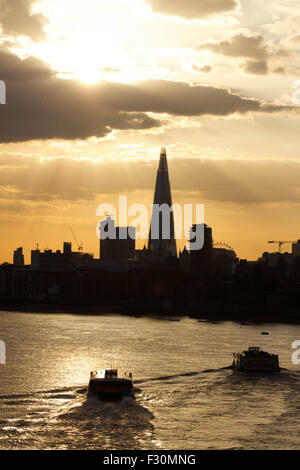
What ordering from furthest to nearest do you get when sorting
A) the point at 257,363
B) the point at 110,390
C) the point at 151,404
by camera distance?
1. the point at 257,363
2. the point at 110,390
3. the point at 151,404

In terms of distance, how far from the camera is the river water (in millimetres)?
48531

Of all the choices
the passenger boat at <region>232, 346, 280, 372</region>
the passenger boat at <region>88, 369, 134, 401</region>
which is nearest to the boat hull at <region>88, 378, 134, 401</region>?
the passenger boat at <region>88, 369, 134, 401</region>

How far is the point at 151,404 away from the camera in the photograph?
196 ft

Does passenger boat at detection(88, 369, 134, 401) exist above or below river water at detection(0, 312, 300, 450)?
above

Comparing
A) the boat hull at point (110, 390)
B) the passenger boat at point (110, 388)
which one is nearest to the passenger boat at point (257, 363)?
the passenger boat at point (110, 388)

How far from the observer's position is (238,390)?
6788 centimetres

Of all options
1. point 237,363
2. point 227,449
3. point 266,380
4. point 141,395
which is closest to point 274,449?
point 227,449

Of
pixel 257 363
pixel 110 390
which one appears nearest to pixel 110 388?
pixel 110 390

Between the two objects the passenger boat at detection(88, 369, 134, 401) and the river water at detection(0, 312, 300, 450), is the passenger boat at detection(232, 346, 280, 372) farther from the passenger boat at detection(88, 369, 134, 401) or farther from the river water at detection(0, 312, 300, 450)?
the passenger boat at detection(88, 369, 134, 401)

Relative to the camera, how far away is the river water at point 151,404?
48.5m

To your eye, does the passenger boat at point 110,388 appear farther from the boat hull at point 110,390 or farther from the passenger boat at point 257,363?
the passenger boat at point 257,363

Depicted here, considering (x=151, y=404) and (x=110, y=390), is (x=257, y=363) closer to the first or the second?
(x=151, y=404)

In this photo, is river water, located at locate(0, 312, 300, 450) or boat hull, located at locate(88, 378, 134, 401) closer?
river water, located at locate(0, 312, 300, 450)

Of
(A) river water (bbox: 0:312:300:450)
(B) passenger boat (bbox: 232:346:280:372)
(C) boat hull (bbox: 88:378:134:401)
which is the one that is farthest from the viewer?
(B) passenger boat (bbox: 232:346:280:372)
